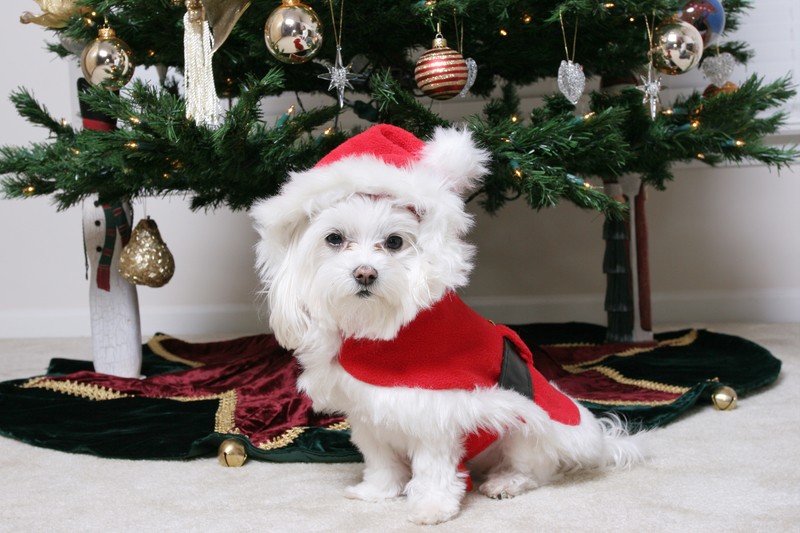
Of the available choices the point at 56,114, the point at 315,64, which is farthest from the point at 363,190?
the point at 56,114

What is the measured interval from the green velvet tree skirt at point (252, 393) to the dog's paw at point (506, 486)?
282 millimetres

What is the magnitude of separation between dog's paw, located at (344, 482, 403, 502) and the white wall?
1558 millimetres

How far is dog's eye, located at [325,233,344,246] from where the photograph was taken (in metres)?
1.08

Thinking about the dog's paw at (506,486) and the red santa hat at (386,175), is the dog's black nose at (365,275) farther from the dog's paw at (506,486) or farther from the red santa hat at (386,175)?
the dog's paw at (506,486)

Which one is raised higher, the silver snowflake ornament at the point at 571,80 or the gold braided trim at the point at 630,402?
the silver snowflake ornament at the point at 571,80

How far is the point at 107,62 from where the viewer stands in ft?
5.29

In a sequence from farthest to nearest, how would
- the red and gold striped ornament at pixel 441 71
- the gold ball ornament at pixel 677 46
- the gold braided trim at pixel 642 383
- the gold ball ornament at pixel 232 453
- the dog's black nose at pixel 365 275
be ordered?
the gold braided trim at pixel 642 383, the gold ball ornament at pixel 677 46, the red and gold striped ornament at pixel 441 71, the gold ball ornament at pixel 232 453, the dog's black nose at pixel 365 275

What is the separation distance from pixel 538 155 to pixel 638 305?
854 mm

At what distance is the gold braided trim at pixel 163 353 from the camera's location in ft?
6.99

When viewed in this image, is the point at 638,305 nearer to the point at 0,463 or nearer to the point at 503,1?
the point at 503,1

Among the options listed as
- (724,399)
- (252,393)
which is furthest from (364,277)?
(724,399)

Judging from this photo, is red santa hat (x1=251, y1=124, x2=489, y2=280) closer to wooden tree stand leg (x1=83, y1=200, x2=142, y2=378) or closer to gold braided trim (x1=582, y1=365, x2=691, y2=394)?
gold braided trim (x1=582, y1=365, x2=691, y2=394)

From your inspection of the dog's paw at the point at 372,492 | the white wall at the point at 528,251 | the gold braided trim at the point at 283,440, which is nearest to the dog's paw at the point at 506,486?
the dog's paw at the point at 372,492

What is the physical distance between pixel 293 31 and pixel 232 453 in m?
0.71
